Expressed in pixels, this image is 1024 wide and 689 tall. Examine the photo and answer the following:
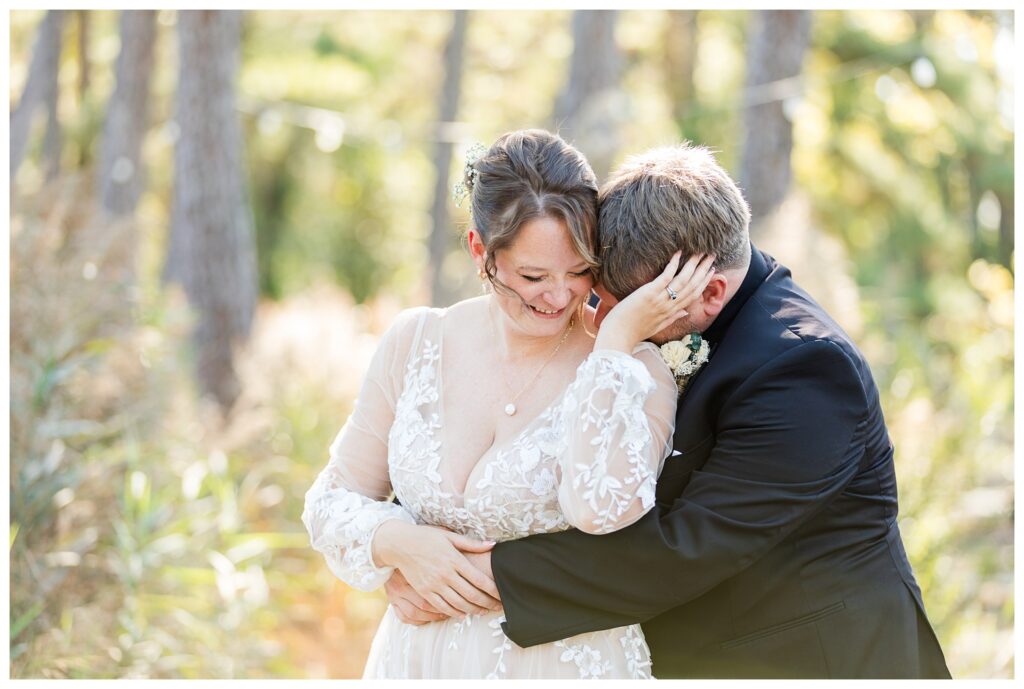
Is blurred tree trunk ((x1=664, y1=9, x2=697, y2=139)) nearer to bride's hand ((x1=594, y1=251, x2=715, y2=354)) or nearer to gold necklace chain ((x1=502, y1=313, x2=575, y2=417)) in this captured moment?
gold necklace chain ((x1=502, y1=313, x2=575, y2=417))

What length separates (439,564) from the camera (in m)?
2.49

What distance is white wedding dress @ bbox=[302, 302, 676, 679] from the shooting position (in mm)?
2248

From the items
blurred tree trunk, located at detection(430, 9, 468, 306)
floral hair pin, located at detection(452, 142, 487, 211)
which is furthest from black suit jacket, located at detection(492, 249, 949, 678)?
blurred tree trunk, located at detection(430, 9, 468, 306)

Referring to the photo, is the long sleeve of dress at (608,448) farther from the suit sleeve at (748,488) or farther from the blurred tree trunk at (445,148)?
the blurred tree trunk at (445,148)

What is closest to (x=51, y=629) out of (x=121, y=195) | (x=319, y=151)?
(x=121, y=195)

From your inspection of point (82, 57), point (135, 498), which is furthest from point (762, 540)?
point (82, 57)

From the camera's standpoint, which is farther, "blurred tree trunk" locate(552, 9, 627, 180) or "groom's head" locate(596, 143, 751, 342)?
"blurred tree trunk" locate(552, 9, 627, 180)

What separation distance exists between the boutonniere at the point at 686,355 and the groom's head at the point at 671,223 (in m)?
0.05

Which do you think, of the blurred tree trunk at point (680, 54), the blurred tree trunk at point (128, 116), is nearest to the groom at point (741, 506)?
the blurred tree trunk at point (128, 116)

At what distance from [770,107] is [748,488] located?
7184mm

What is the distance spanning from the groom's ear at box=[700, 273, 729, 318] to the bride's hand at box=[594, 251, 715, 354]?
78 millimetres

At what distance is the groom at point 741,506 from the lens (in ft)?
7.41

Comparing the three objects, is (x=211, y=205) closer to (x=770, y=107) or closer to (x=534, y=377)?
(x=770, y=107)
